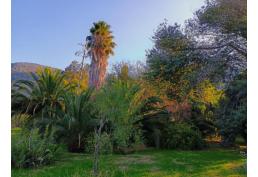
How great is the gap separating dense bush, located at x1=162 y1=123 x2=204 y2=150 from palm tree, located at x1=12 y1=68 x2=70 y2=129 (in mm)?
2754

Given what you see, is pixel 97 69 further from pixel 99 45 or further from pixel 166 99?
pixel 166 99

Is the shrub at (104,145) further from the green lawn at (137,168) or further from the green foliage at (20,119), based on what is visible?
the green foliage at (20,119)

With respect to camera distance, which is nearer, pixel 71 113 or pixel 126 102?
pixel 126 102

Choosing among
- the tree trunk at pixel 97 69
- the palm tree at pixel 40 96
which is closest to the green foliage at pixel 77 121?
the palm tree at pixel 40 96

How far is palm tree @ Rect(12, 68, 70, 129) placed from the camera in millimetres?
8359

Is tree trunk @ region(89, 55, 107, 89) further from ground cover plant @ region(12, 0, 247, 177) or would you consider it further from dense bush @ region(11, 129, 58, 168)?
dense bush @ region(11, 129, 58, 168)

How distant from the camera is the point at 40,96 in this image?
842cm

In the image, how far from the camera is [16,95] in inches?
329

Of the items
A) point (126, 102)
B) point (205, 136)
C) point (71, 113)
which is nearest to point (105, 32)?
point (205, 136)

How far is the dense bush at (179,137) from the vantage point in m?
8.76

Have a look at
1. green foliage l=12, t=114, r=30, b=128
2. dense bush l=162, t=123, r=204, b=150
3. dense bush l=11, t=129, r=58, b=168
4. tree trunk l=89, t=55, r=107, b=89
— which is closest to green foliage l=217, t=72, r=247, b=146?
dense bush l=162, t=123, r=204, b=150
